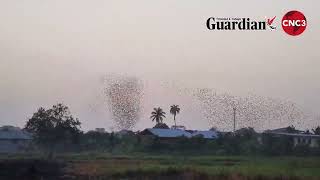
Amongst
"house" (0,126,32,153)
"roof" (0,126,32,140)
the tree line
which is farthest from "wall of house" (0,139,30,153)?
the tree line

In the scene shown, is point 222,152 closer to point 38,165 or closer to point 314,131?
point 38,165

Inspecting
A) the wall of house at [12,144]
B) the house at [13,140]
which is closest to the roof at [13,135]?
the house at [13,140]

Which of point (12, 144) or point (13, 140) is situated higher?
point (13, 140)

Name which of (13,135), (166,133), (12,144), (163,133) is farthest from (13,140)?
(166,133)

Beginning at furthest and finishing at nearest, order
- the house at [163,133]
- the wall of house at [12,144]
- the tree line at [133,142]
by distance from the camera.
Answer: the wall of house at [12,144] < the house at [163,133] < the tree line at [133,142]

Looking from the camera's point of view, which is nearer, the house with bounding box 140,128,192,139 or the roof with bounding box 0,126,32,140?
the house with bounding box 140,128,192,139

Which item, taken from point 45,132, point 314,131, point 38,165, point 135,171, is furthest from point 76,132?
point 314,131

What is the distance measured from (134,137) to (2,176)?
31737mm

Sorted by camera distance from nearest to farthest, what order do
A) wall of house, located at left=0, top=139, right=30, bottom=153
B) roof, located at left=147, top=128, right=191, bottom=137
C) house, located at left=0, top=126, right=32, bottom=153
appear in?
1. roof, located at left=147, top=128, right=191, bottom=137
2. wall of house, located at left=0, top=139, right=30, bottom=153
3. house, located at left=0, top=126, right=32, bottom=153

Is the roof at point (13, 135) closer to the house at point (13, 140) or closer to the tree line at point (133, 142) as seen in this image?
A: the house at point (13, 140)

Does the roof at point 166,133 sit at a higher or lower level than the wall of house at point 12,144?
higher

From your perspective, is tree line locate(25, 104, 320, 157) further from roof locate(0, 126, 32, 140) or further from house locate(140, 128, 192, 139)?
roof locate(0, 126, 32, 140)

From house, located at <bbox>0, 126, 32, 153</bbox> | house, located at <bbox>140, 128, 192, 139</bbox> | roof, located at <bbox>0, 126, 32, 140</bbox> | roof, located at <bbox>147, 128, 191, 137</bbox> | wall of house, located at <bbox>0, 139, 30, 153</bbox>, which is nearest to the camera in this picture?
house, located at <bbox>140, 128, 192, 139</bbox>

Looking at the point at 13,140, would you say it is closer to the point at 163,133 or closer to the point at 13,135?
the point at 13,135
